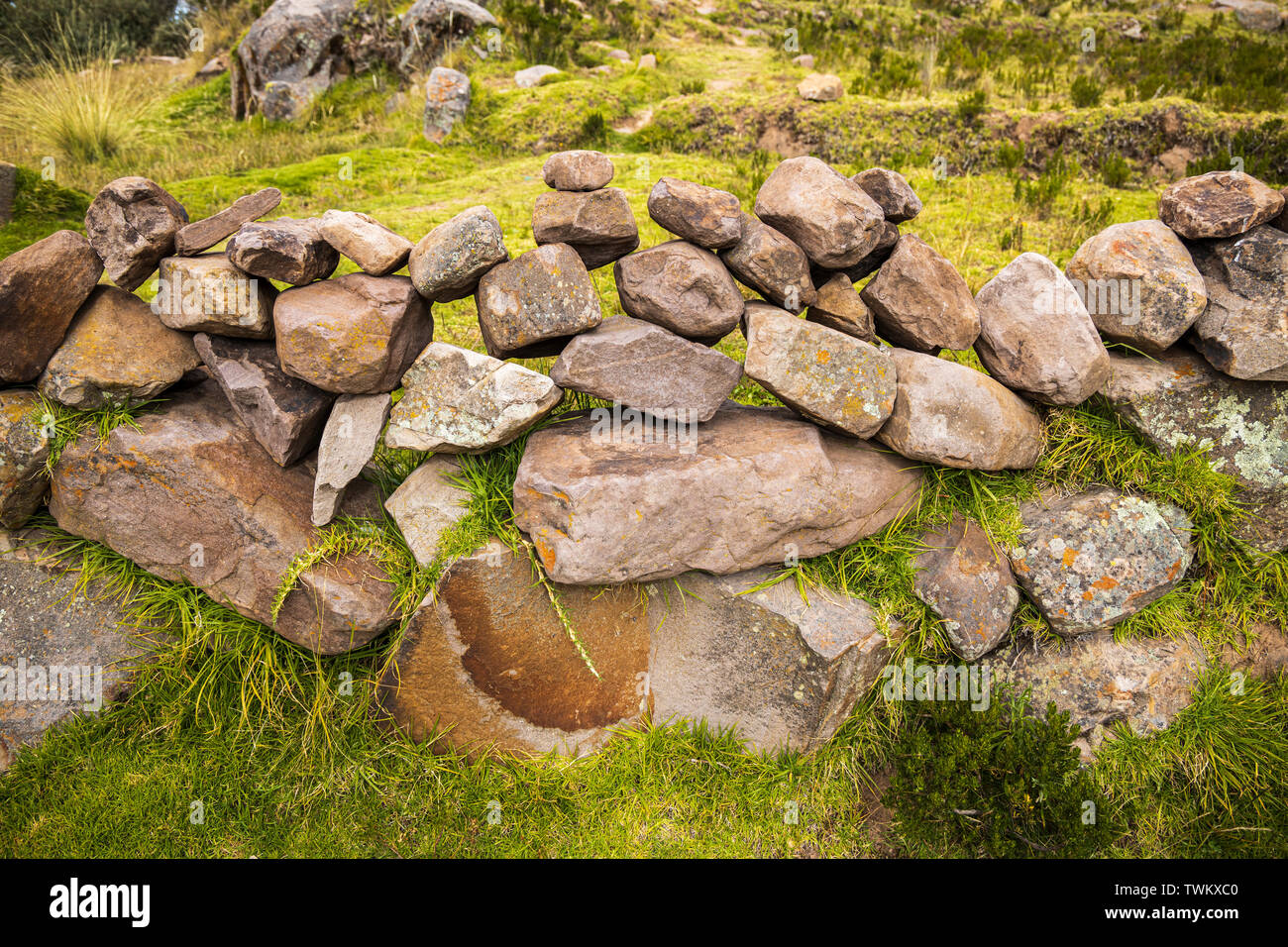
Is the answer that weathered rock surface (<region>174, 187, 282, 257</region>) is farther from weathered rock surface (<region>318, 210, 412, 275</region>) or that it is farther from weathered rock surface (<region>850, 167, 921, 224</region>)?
weathered rock surface (<region>850, 167, 921, 224</region>)

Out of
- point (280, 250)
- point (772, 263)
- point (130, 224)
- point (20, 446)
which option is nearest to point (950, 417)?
point (772, 263)

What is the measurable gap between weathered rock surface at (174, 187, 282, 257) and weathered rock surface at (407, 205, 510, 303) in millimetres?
931

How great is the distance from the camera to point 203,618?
4.05 metres

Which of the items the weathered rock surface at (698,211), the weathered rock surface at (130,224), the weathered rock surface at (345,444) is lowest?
the weathered rock surface at (345,444)

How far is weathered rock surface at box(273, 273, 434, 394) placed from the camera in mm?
3680

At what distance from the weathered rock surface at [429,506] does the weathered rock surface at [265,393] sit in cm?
64

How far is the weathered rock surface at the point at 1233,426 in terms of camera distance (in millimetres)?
4168

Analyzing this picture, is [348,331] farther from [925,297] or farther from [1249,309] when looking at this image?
[1249,309]

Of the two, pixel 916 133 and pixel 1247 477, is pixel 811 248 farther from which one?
pixel 916 133

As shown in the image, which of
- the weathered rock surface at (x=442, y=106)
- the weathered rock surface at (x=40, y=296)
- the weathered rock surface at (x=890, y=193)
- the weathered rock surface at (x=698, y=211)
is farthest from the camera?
the weathered rock surface at (x=442, y=106)

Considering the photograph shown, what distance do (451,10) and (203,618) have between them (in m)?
11.0

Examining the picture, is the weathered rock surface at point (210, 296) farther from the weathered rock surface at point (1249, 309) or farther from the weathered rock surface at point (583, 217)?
the weathered rock surface at point (1249, 309)

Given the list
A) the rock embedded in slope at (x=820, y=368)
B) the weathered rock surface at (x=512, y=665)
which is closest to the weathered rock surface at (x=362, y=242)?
the weathered rock surface at (x=512, y=665)

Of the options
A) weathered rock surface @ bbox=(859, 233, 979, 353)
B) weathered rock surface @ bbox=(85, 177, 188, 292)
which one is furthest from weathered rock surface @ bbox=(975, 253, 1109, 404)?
weathered rock surface @ bbox=(85, 177, 188, 292)
